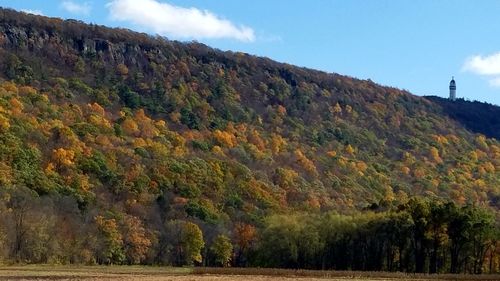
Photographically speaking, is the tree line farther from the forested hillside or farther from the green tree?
the forested hillside

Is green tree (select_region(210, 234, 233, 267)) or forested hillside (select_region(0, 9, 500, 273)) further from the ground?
forested hillside (select_region(0, 9, 500, 273))

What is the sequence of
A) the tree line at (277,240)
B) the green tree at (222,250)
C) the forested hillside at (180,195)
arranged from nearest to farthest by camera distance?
the tree line at (277,240)
the forested hillside at (180,195)
the green tree at (222,250)

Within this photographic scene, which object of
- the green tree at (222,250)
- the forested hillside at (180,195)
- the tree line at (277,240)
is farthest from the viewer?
the green tree at (222,250)

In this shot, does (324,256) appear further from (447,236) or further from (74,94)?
(74,94)

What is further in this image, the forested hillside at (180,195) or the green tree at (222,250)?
the green tree at (222,250)

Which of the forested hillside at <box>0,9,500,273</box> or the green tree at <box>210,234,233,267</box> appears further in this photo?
the green tree at <box>210,234,233,267</box>

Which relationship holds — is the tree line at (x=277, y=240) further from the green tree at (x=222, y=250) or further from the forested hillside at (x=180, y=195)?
the forested hillside at (x=180, y=195)

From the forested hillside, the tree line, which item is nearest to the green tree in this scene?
the tree line

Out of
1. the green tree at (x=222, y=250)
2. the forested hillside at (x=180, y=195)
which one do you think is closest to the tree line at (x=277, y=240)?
the green tree at (x=222, y=250)

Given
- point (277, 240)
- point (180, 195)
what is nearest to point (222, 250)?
point (277, 240)

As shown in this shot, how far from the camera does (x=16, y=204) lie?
104688mm

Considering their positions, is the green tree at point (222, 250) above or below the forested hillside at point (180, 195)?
below

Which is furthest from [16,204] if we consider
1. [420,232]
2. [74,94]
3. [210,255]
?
[74,94]

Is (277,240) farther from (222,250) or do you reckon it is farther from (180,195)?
(180,195)
